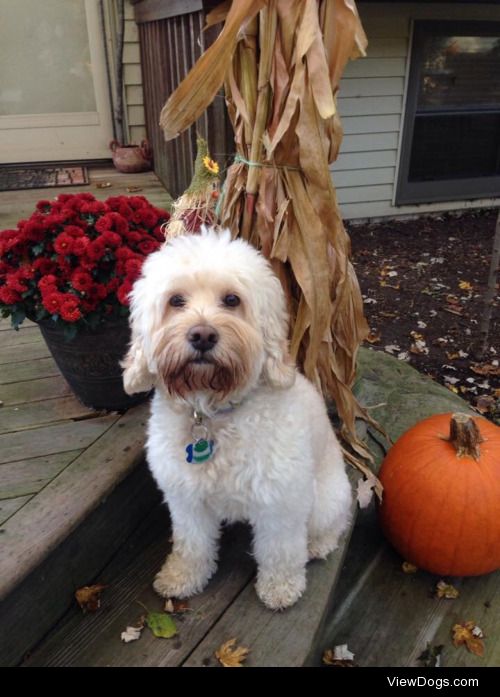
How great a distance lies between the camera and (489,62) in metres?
6.97

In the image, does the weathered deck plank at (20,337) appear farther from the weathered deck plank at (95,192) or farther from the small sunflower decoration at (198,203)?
the weathered deck plank at (95,192)

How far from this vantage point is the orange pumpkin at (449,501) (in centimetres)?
231

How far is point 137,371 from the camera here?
5.72 ft

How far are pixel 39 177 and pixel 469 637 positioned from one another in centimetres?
602

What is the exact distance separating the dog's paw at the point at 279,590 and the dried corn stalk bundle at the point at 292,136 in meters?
0.91

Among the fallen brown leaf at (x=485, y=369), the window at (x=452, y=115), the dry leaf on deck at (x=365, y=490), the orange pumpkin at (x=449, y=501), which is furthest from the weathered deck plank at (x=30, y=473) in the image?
the window at (x=452, y=115)

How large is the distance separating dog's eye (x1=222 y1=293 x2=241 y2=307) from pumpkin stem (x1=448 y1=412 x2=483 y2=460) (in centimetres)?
126

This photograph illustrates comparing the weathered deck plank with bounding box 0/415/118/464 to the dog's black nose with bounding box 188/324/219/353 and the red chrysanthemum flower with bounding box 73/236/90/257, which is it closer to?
the red chrysanthemum flower with bounding box 73/236/90/257

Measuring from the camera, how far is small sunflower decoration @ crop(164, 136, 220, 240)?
225 cm

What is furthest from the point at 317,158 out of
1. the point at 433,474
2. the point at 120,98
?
the point at 120,98

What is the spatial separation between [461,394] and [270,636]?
2.64 metres

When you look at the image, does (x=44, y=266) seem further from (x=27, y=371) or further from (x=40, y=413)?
(x=27, y=371)

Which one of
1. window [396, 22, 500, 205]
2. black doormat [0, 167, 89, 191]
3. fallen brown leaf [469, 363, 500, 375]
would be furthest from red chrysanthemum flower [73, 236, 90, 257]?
window [396, 22, 500, 205]

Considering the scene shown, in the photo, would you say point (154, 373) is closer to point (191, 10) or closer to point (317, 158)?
point (317, 158)
